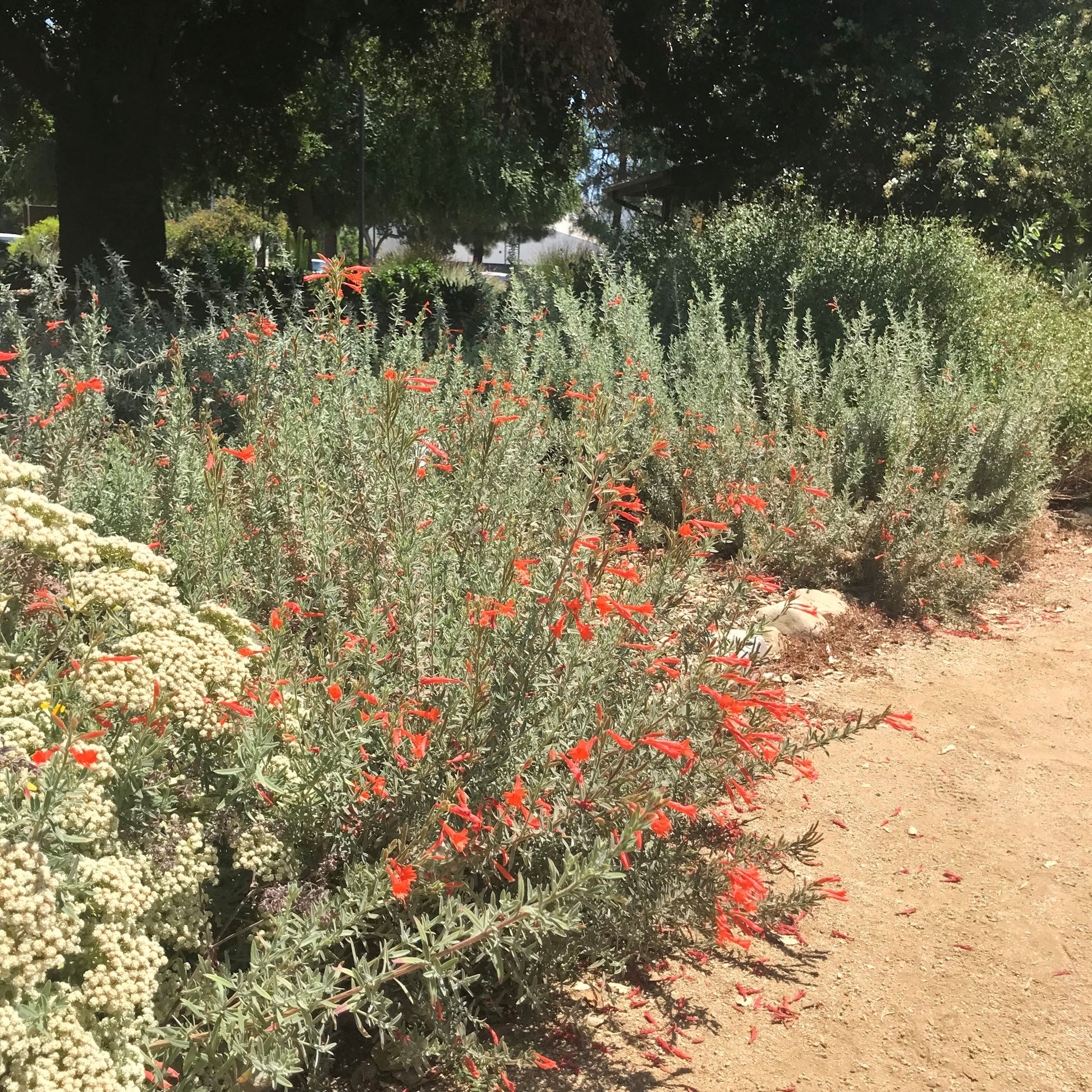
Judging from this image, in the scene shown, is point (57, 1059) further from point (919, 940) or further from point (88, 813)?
point (919, 940)

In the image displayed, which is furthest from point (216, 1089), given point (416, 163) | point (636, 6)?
point (416, 163)

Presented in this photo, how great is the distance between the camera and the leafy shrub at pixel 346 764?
185 cm

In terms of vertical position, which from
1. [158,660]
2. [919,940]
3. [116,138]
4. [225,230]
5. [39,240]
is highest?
[116,138]

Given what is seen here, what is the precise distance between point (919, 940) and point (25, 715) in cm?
259

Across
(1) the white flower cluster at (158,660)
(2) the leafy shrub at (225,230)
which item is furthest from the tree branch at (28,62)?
(2) the leafy shrub at (225,230)

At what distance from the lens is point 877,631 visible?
553 cm

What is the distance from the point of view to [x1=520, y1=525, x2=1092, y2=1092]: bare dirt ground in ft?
8.71

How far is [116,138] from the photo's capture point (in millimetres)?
10234

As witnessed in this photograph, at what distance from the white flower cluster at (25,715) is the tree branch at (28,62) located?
10.1 metres

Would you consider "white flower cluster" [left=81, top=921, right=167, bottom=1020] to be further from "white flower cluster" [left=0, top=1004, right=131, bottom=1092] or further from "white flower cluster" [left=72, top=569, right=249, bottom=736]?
"white flower cluster" [left=72, top=569, right=249, bottom=736]

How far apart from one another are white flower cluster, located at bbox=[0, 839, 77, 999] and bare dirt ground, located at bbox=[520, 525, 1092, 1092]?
1286 mm

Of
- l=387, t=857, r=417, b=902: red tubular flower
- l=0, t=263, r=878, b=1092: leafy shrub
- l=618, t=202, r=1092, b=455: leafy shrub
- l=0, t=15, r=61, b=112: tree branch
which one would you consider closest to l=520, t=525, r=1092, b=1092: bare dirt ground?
l=0, t=263, r=878, b=1092: leafy shrub

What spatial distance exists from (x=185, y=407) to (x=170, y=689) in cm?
212

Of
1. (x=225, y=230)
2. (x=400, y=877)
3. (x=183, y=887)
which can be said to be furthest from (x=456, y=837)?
(x=225, y=230)
